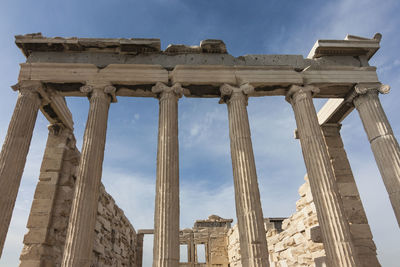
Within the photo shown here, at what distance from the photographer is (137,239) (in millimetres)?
24922

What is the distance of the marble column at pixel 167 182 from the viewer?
9.28 metres

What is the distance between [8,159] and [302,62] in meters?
12.6

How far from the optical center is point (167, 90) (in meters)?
12.1

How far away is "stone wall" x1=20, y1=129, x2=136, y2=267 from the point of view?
12.0m

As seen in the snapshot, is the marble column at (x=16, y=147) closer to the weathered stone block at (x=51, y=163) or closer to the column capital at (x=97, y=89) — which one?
the column capital at (x=97, y=89)

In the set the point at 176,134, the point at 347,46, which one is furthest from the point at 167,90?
the point at 347,46

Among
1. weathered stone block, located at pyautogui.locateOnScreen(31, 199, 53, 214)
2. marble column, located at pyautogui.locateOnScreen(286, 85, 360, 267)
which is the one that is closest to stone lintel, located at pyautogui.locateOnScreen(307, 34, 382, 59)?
marble column, located at pyautogui.locateOnScreen(286, 85, 360, 267)

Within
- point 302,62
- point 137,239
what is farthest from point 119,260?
point 302,62

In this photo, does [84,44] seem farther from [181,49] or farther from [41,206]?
[41,206]

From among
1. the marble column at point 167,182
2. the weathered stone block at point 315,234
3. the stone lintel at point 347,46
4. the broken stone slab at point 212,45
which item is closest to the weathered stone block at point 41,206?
the marble column at point 167,182

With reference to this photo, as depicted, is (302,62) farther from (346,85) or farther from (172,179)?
(172,179)

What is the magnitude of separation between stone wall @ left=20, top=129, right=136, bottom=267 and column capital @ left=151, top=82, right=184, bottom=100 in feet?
19.0

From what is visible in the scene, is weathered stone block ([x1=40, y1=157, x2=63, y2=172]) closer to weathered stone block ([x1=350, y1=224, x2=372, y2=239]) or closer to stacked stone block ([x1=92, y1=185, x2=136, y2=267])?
stacked stone block ([x1=92, y1=185, x2=136, y2=267])

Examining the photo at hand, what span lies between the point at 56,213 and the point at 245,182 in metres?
8.60
